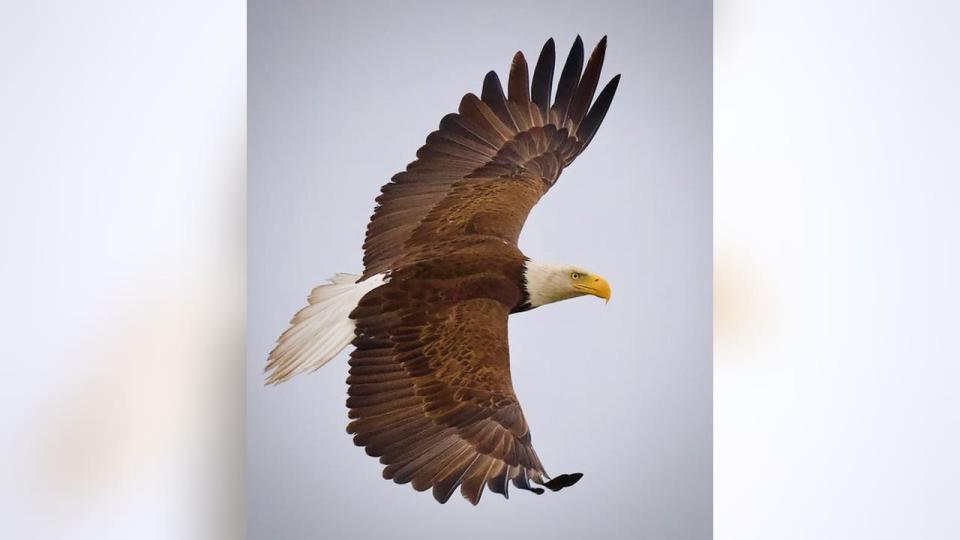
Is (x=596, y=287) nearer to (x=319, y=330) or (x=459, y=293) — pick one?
(x=459, y=293)

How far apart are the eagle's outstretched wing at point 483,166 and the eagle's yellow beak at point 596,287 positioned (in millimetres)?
157

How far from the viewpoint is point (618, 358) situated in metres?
1.66

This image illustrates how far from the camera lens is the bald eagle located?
61.7 inches

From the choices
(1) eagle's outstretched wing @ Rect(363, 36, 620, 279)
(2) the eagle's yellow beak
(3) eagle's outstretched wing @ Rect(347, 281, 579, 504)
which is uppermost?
(1) eagle's outstretched wing @ Rect(363, 36, 620, 279)

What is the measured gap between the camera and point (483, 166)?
163 cm
